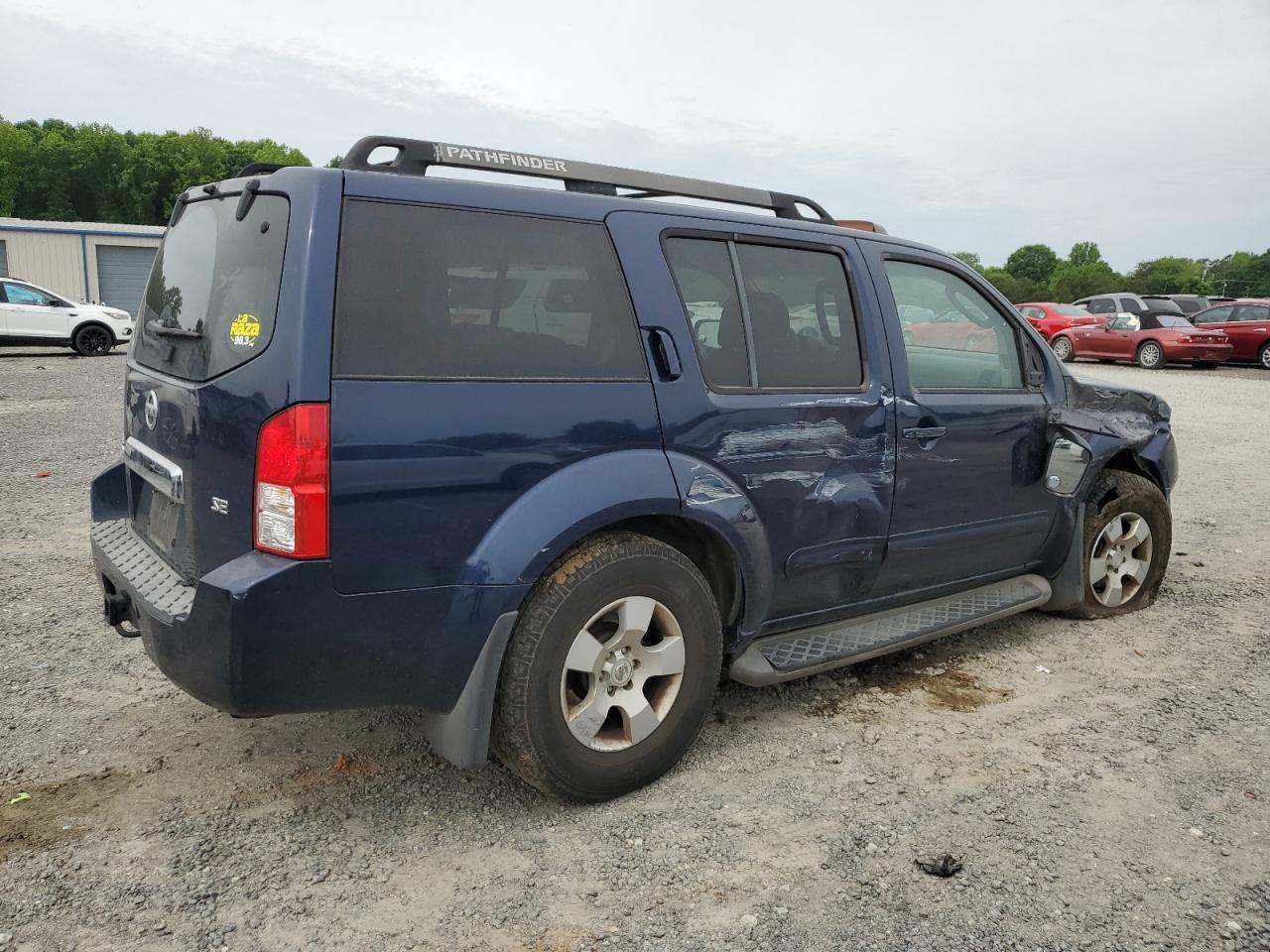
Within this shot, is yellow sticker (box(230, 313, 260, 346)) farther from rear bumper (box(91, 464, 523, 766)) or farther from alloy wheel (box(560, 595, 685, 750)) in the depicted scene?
alloy wheel (box(560, 595, 685, 750))

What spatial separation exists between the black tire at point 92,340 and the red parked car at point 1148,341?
779 inches

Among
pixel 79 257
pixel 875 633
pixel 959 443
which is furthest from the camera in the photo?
pixel 79 257

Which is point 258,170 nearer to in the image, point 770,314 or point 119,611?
point 119,611

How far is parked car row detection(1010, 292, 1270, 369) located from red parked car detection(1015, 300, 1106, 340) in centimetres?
2

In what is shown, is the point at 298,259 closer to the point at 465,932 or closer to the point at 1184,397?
the point at 465,932

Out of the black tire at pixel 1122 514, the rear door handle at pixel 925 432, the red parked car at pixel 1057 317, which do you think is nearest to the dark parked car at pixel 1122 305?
the red parked car at pixel 1057 317

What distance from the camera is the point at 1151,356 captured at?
2198 cm

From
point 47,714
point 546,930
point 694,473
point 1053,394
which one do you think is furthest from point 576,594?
point 1053,394

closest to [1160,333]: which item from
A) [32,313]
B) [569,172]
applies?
[569,172]

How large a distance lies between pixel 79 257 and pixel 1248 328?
31576 millimetres

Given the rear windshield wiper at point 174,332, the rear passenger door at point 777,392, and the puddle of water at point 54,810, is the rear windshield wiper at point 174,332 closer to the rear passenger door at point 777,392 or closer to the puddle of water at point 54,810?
the rear passenger door at point 777,392

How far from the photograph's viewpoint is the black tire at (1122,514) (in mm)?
→ 4695

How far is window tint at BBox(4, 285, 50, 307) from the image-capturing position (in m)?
18.3

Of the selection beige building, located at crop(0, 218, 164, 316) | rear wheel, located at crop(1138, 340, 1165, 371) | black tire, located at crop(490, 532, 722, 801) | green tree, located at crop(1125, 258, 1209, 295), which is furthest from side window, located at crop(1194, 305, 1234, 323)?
green tree, located at crop(1125, 258, 1209, 295)
